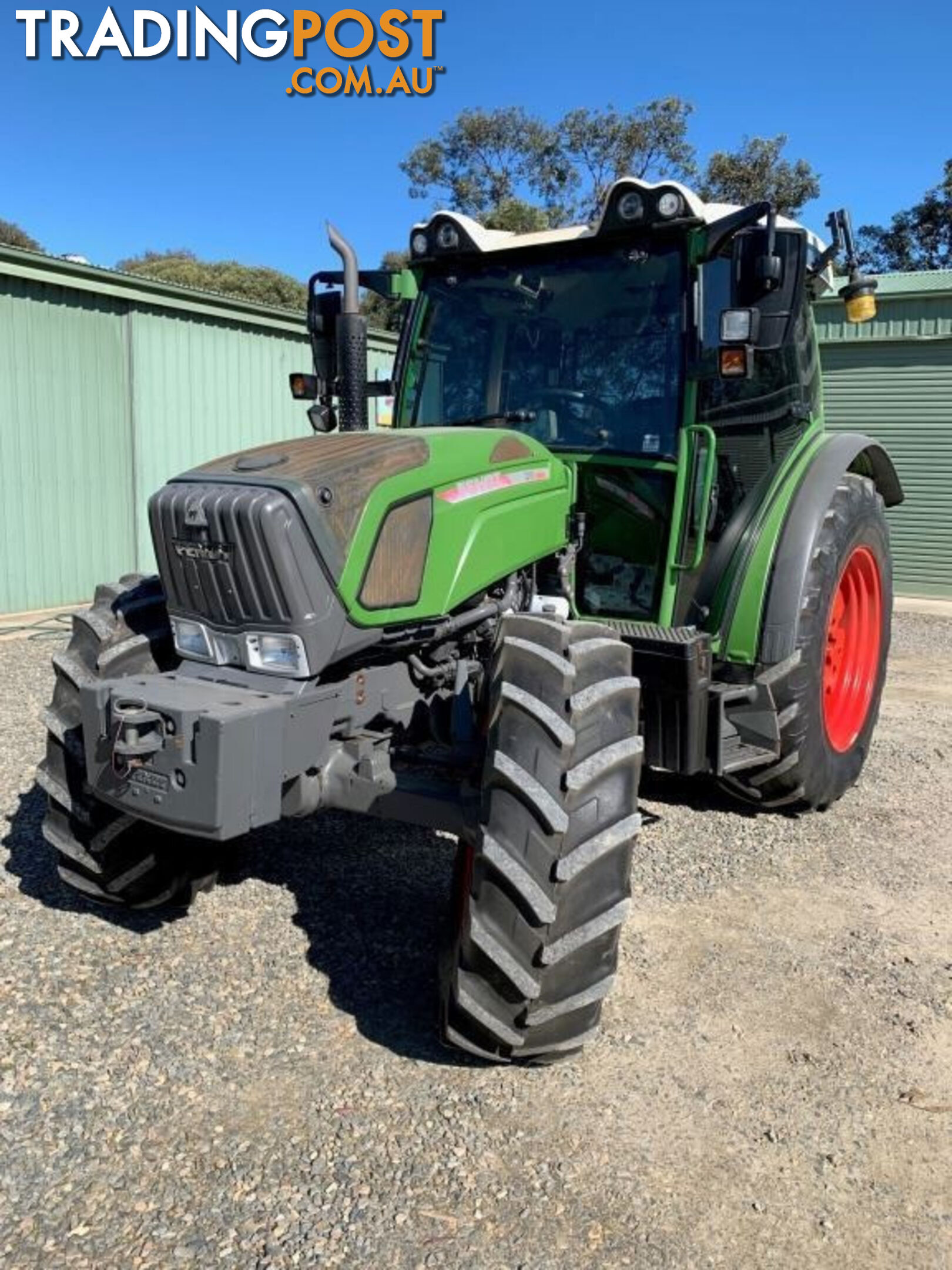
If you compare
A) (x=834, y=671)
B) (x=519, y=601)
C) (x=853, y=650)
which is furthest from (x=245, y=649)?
(x=853, y=650)

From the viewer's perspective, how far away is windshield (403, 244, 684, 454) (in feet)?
13.1

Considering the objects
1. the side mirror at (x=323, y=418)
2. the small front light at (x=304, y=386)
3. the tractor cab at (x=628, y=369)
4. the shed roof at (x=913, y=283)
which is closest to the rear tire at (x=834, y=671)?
the tractor cab at (x=628, y=369)

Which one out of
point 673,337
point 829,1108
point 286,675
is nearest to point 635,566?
point 673,337

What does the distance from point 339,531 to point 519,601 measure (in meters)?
1.00

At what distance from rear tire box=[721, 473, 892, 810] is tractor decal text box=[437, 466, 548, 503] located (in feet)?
4.01

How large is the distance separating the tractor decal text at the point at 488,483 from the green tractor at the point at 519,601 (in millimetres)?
12

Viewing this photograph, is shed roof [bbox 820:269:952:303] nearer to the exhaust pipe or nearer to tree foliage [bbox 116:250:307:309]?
the exhaust pipe

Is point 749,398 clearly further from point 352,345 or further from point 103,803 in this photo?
point 103,803

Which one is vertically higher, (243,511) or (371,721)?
(243,511)

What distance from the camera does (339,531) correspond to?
2873 mm

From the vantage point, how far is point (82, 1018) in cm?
295

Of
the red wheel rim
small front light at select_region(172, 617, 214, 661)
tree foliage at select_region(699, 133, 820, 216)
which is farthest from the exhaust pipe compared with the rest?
tree foliage at select_region(699, 133, 820, 216)

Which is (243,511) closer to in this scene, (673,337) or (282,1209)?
(282,1209)

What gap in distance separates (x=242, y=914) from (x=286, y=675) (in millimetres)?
1154
